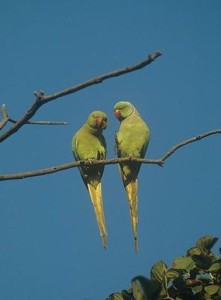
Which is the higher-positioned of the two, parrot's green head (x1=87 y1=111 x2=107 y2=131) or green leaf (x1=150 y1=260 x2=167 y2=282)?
parrot's green head (x1=87 y1=111 x2=107 y2=131)

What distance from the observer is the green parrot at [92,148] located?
5273 millimetres

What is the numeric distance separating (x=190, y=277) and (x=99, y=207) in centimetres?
278

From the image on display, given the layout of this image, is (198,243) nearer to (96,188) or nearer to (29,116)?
(29,116)

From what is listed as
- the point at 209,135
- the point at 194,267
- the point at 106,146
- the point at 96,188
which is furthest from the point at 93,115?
the point at 194,267

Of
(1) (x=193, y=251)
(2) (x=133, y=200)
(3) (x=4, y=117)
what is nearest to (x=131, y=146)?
(2) (x=133, y=200)

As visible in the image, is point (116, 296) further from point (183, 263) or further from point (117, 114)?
point (117, 114)

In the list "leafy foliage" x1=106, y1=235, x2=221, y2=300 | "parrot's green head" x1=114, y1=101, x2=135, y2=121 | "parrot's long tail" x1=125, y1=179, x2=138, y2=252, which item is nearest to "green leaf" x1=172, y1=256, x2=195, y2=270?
"leafy foliage" x1=106, y1=235, x2=221, y2=300

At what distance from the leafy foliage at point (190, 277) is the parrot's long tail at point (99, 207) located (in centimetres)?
202

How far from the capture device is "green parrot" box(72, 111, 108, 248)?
5273mm

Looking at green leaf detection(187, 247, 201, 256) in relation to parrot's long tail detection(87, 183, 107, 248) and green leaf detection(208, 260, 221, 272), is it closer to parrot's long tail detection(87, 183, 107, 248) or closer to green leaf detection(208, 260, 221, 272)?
green leaf detection(208, 260, 221, 272)

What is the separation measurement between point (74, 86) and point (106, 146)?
370 centimetres

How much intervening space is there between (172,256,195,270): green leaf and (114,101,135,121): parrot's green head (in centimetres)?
368

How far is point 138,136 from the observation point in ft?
17.2

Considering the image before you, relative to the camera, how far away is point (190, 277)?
216cm
